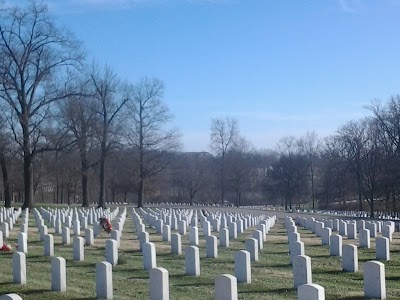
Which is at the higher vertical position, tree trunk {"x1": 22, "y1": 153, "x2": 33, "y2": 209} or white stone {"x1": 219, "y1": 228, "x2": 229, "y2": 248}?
tree trunk {"x1": 22, "y1": 153, "x2": 33, "y2": 209}

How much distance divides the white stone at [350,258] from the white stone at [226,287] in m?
4.66

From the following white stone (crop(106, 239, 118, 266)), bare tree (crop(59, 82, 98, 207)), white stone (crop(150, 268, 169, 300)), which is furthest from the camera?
bare tree (crop(59, 82, 98, 207))

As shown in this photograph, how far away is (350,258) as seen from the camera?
1197 cm

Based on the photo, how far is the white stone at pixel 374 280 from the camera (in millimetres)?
9008

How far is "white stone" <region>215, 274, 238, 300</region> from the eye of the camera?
7.87 m

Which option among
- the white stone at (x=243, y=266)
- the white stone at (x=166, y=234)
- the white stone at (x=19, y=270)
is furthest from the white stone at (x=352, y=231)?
the white stone at (x=19, y=270)

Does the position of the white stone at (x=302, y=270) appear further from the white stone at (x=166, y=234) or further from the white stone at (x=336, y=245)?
the white stone at (x=166, y=234)

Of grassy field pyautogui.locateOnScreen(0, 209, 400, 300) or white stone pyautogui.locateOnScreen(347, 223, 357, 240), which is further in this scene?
white stone pyautogui.locateOnScreen(347, 223, 357, 240)

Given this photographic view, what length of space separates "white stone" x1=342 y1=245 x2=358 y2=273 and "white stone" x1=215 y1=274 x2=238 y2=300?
15.3ft

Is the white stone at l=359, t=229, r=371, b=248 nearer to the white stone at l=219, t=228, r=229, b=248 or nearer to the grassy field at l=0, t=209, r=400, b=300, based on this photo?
the grassy field at l=0, t=209, r=400, b=300

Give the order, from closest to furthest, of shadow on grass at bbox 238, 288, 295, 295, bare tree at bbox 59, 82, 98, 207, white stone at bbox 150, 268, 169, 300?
white stone at bbox 150, 268, 169, 300 → shadow on grass at bbox 238, 288, 295, 295 → bare tree at bbox 59, 82, 98, 207

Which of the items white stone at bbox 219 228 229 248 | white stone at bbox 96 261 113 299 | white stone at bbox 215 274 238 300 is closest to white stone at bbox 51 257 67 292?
white stone at bbox 96 261 113 299

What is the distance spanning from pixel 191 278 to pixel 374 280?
3651mm

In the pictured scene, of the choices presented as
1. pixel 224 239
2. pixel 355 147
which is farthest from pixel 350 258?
pixel 355 147
